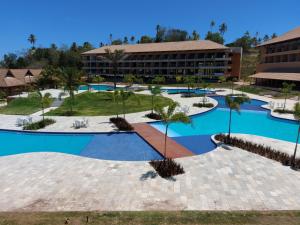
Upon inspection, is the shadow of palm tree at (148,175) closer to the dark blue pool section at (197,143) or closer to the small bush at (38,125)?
the dark blue pool section at (197,143)

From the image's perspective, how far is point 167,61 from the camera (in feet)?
231

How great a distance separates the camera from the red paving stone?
1636 cm

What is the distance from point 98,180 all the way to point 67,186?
4.79 feet

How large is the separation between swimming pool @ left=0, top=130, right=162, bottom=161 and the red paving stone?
18.4 inches

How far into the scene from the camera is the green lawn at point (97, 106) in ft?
93.8

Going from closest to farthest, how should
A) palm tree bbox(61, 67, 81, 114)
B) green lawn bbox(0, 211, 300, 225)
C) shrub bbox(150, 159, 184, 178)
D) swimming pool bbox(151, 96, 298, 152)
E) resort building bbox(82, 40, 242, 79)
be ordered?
green lawn bbox(0, 211, 300, 225)
shrub bbox(150, 159, 184, 178)
swimming pool bbox(151, 96, 298, 152)
palm tree bbox(61, 67, 81, 114)
resort building bbox(82, 40, 242, 79)

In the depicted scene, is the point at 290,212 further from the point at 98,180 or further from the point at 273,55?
the point at 273,55

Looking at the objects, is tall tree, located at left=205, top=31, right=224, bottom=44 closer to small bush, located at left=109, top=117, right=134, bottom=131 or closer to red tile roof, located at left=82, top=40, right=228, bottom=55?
red tile roof, located at left=82, top=40, right=228, bottom=55

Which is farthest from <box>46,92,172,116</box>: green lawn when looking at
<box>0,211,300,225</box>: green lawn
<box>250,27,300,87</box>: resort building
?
<box>250,27,300,87</box>: resort building

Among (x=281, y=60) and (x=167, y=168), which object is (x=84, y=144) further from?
(x=281, y=60)

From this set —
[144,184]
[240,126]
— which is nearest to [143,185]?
[144,184]

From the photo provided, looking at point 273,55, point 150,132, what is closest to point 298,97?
point 273,55

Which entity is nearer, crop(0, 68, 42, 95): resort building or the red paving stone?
the red paving stone

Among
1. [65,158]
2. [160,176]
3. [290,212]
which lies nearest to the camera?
[290,212]
